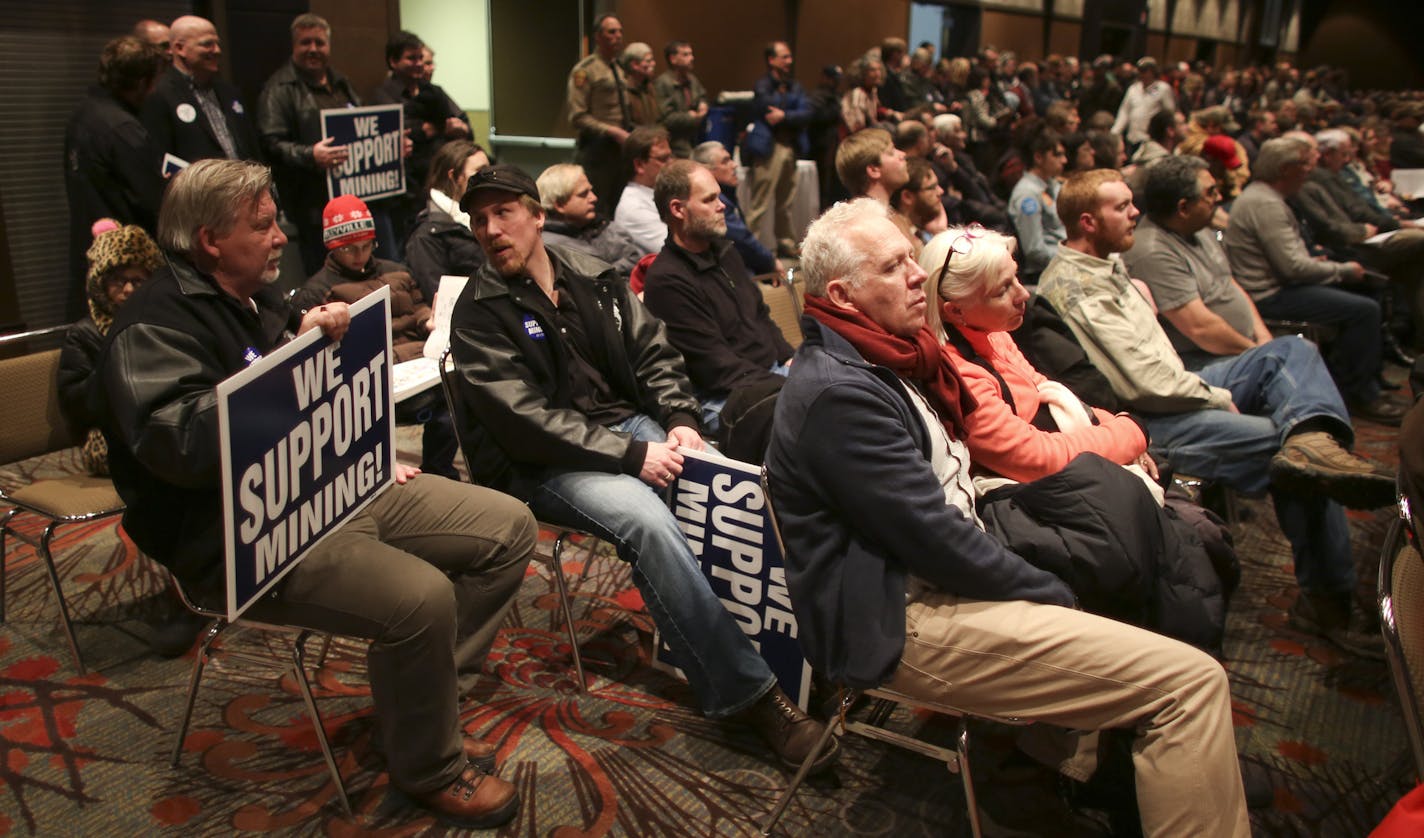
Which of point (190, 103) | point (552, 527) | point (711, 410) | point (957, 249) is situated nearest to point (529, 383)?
point (552, 527)

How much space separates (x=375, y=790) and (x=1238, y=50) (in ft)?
99.2

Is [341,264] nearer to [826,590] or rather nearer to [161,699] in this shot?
[161,699]

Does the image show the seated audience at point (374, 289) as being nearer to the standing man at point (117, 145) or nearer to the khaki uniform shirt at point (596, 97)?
the standing man at point (117, 145)

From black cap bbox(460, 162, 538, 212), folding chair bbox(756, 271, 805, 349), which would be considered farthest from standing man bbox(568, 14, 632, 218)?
black cap bbox(460, 162, 538, 212)

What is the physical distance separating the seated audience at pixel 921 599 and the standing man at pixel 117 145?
3925mm

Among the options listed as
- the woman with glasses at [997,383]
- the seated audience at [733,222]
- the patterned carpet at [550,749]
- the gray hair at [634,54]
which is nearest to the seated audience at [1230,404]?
the patterned carpet at [550,749]

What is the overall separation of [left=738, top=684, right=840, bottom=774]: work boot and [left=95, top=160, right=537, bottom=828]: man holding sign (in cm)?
68

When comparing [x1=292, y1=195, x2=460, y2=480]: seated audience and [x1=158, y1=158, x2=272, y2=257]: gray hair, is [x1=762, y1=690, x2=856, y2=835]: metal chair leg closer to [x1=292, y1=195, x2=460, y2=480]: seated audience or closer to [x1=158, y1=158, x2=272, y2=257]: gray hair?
[x1=158, y1=158, x2=272, y2=257]: gray hair

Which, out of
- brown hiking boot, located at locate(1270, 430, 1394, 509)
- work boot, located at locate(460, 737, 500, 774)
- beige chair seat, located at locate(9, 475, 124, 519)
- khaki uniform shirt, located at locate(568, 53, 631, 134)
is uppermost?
khaki uniform shirt, located at locate(568, 53, 631, 134)

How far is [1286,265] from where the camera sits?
5.28 m

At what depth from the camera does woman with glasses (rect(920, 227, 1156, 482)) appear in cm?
264

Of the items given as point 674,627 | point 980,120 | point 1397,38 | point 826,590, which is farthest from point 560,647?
point 1397,38

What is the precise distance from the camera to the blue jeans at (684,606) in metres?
2.79

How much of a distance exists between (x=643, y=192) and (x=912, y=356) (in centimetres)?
306
